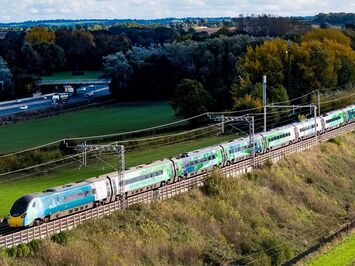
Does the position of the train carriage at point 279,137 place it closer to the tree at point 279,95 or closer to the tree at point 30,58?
the tree at point 279,95

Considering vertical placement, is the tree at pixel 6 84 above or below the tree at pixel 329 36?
below

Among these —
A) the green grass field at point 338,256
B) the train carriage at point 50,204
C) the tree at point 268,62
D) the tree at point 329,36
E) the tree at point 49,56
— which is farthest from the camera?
the tree at point 49,56

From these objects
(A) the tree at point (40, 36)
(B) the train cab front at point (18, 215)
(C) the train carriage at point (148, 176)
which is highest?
(B) the train cab front at point (18, 215)

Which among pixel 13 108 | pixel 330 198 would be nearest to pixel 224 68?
pixel 13 108

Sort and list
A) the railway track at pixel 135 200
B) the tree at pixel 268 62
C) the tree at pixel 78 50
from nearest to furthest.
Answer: the railway track at pixel 135 200
the tree at pixel 268 62
the tree at pixel 78 50

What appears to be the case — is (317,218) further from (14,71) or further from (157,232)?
(14,71)

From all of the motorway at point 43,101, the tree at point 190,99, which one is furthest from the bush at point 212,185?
the motorway at point 43,101

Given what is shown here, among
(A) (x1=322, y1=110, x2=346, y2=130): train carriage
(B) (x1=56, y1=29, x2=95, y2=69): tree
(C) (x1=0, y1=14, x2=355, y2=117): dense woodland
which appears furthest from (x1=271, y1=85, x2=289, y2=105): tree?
(B) (x1=56, y1=29, x2=95, y2=69): tree

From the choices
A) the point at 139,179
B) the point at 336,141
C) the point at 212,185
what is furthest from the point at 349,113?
the point at 139,179

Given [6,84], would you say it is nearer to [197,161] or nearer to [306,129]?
[306,129]
